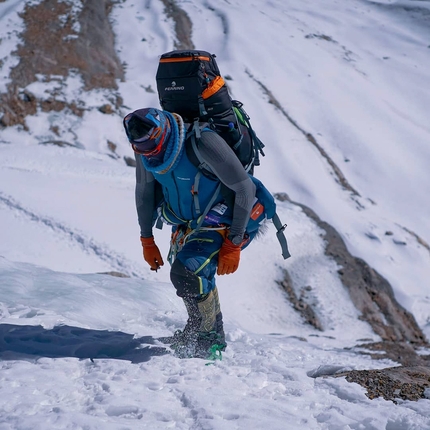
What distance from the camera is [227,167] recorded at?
142 inches

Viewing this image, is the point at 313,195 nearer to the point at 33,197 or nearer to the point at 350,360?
the point at 33,197

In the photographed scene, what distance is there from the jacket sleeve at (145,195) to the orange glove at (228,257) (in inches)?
26.7

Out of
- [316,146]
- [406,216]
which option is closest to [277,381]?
[406,216]

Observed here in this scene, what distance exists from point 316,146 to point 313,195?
4.45 m

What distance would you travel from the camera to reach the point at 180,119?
364cm

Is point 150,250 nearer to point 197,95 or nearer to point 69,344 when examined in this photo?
point 69,344

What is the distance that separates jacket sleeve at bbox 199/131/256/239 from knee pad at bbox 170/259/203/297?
0.59 metres

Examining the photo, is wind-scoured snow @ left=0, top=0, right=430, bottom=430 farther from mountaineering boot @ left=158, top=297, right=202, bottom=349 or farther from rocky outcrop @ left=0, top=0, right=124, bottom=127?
rocky outcrop @ left=0, top=0, right=124, bottom=127

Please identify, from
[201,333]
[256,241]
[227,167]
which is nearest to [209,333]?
[201,333]

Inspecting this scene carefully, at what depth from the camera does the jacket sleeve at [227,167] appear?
141 inches

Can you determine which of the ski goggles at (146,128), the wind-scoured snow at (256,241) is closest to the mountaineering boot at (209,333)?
the wind-scoured snow at (256,241)

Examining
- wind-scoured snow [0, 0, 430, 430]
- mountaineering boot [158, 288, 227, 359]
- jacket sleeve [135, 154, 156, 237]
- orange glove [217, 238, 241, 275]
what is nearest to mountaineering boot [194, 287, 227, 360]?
mountaineering boot [158, 288, 227, 359]

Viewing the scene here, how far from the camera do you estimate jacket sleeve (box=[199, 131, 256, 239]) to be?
3584 mm

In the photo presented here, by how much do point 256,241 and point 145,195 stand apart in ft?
22.5
